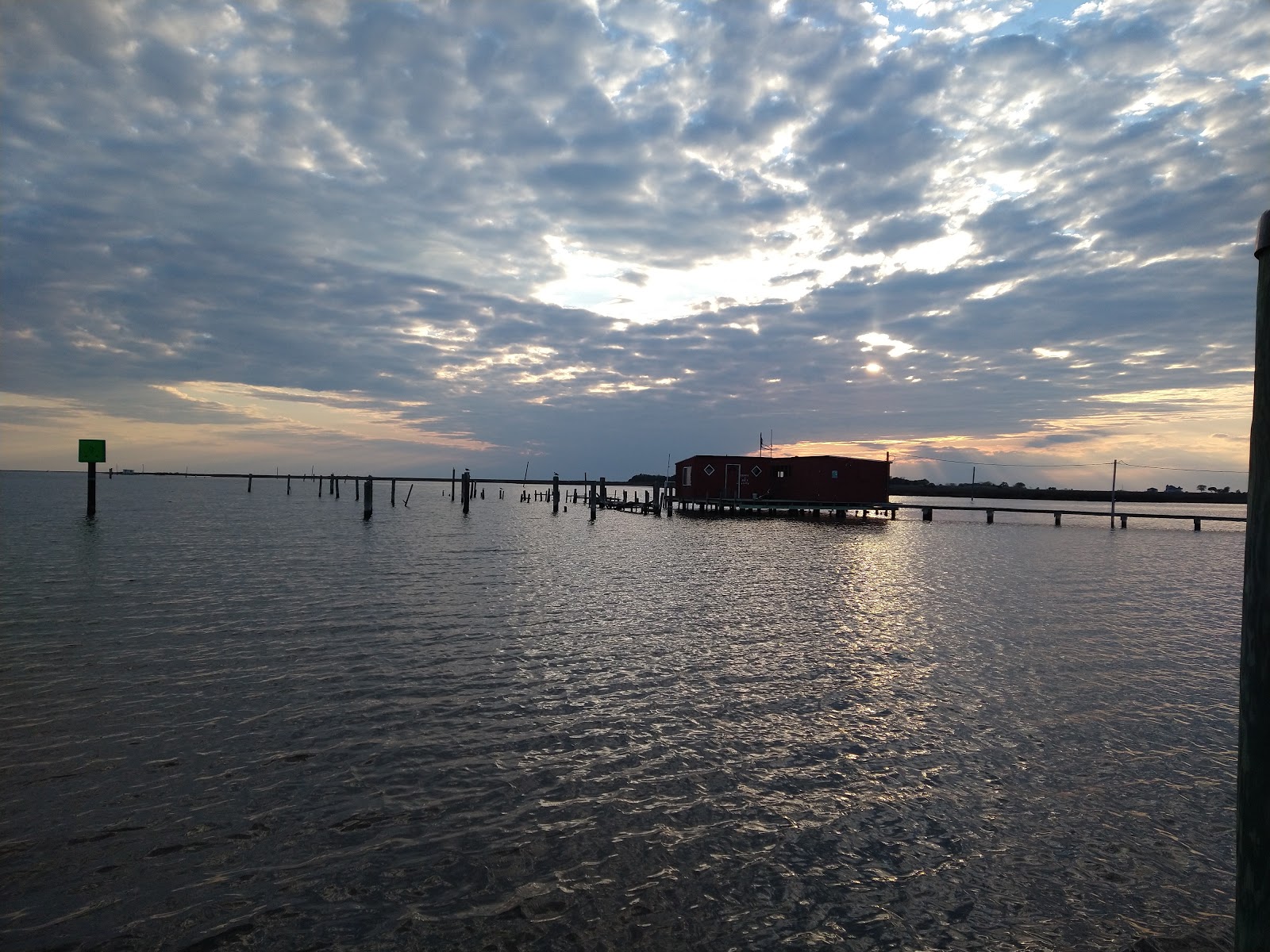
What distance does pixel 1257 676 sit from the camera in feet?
8.50

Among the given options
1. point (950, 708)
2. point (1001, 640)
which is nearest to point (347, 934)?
point (950, 708)

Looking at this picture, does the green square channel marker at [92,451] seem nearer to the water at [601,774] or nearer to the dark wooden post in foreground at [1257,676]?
the water at [601,774]

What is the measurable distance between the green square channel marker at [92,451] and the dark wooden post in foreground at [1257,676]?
54.9m

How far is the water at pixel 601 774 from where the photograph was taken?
5680mm

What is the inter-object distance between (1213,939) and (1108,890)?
78 centimetres

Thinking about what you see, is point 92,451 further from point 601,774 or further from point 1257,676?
point 1257,676

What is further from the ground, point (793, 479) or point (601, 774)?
point (793, 479)

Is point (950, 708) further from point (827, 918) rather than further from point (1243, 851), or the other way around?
point (1243, 851)

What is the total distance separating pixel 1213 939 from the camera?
5.50 m

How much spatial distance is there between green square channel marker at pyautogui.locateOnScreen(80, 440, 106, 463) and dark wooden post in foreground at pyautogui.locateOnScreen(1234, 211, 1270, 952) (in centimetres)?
5491

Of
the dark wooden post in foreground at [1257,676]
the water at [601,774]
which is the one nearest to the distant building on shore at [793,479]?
the water at [601,774]

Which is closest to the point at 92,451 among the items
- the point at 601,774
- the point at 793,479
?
the point at 601,774

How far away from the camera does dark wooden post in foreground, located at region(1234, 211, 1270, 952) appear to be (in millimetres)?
2381

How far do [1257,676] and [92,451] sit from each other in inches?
2205
